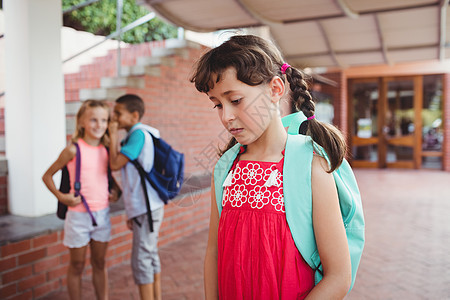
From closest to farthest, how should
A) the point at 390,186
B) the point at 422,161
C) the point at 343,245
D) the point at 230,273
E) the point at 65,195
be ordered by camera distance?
1. the point at 343,245
2. the point at 230,273
3. the point at 65,195
4. the point at 390,186
5. the point at 422,161

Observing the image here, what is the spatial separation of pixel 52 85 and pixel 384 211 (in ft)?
17.7

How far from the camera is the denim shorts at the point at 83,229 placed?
270cm

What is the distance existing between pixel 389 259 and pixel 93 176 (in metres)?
3.23

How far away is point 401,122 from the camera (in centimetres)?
1309

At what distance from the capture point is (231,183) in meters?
1.27

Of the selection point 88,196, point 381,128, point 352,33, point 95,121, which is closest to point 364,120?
point 381,128

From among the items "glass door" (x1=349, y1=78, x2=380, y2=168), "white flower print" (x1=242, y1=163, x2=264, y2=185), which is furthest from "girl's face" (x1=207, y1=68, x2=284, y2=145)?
"glass door" (x1=349, y1=78, x2=380, y2=168)

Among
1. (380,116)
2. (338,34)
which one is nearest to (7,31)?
(338,34)

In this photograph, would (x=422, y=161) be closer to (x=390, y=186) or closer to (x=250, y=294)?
(x=390, y=186)

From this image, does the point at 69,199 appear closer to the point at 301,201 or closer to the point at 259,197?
the point at 259,197

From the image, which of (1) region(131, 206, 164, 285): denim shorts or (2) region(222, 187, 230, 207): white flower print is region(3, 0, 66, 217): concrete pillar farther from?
(2) region(222, 187, 230, 207): white flower print

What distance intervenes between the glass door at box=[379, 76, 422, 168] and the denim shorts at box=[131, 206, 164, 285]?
11698 millimetres

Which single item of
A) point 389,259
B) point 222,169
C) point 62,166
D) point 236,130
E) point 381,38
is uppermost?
point 381,38

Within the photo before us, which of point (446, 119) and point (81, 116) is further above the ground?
point (446, 119)
